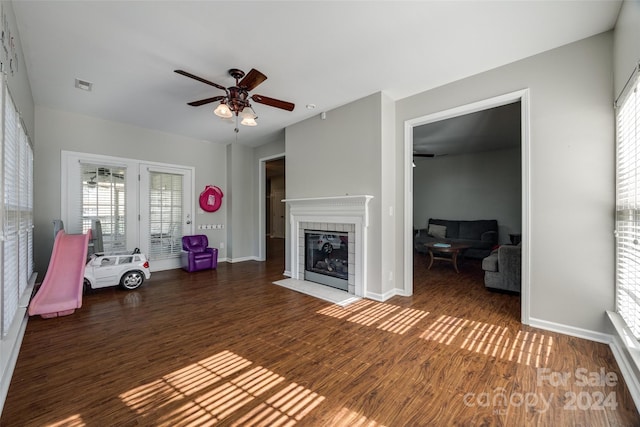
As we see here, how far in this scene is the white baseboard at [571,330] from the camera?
240cm

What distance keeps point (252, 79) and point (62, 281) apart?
322cm

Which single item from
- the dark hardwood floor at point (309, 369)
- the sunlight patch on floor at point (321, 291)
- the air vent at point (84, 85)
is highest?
the air vent at point (84, 85)

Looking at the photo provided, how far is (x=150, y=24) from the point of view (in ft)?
7.71

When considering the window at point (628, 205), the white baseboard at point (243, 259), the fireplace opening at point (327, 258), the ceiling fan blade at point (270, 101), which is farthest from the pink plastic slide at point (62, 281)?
the window at point (628, 205)

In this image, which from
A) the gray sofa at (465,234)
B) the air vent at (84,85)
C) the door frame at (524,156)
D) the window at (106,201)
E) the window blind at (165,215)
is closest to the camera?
the door frame at (524,156)

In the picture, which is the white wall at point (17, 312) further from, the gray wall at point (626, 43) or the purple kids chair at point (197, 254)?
the gray wall at point (626, 43)

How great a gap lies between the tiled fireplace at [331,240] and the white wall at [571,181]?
1863mm

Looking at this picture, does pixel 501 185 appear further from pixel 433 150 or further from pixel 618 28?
pixel 618 28

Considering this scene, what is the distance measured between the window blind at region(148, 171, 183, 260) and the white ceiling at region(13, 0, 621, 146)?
1.99 m

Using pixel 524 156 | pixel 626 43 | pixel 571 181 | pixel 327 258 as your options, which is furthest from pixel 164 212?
pixel 626 43

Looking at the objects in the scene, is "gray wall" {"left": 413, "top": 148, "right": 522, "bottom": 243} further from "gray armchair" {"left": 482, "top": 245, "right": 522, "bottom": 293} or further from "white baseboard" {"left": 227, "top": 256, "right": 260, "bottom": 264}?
"white baseboard" {"left": 227, "top": 256, "right": 260, "bottom": 264}

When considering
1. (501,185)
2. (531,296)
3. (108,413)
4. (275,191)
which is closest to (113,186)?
(108,413)

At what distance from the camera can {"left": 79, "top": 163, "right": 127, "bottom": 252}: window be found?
15.1 ft

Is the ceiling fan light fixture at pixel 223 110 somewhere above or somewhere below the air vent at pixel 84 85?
below
